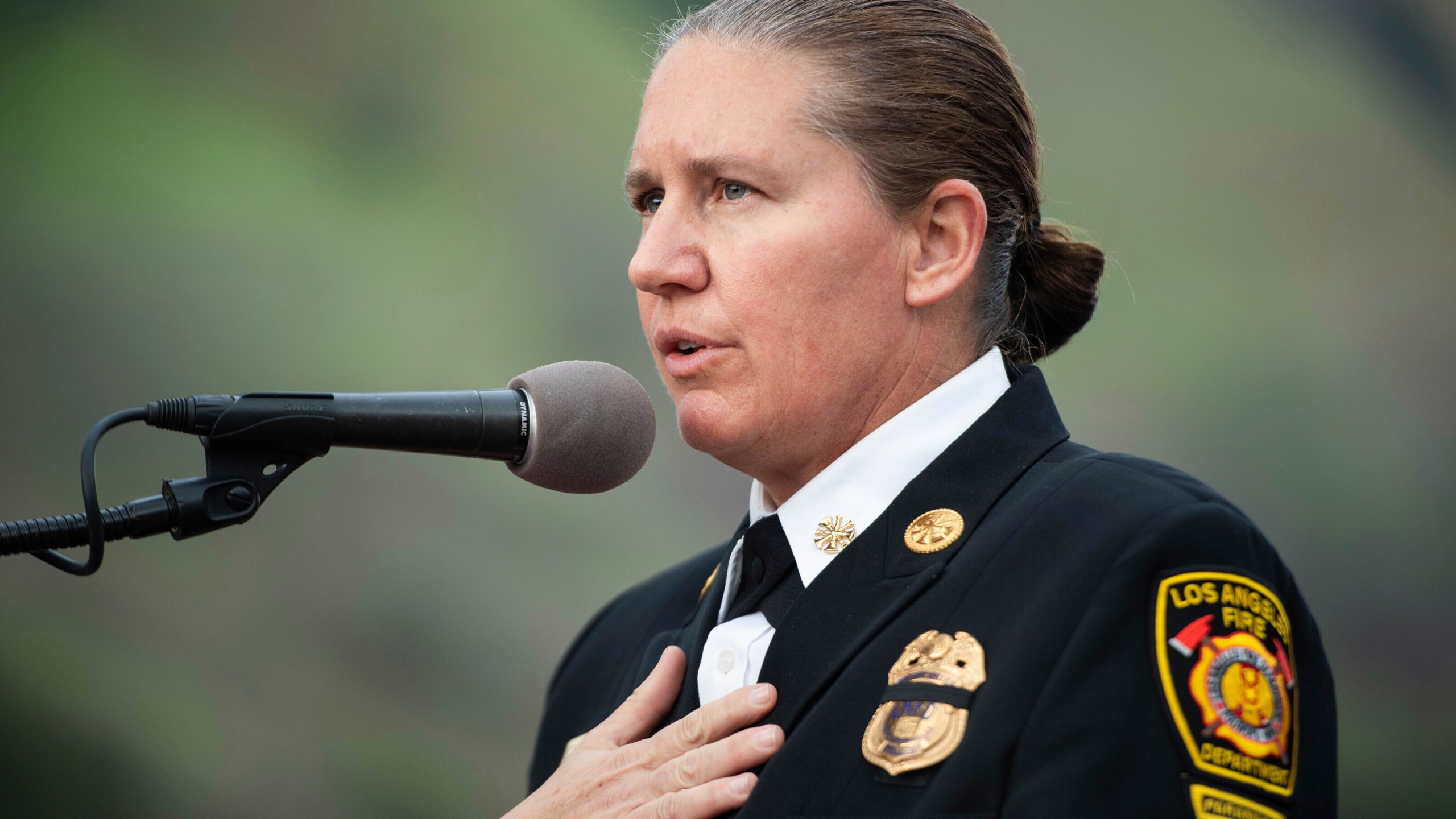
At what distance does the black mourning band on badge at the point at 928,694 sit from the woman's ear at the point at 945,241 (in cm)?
50

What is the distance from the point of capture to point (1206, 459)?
2.79 m

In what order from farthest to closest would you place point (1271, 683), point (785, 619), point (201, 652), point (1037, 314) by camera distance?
point (201, 652)
point (1037, 314)
point (785, 619)
point (1271, 683)

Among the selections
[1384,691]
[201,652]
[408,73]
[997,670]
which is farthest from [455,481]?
[1384,691]

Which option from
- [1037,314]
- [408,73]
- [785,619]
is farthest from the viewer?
[408,73]

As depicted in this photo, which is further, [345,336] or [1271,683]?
[345,336]

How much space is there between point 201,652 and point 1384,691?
2716 mm

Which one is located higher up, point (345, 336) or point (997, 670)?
point (345, 336)

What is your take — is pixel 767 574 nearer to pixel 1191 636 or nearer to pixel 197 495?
pixel 1191 636

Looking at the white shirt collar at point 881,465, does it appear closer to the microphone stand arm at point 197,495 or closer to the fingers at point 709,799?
the fingers at point 709,799

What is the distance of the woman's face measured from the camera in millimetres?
1344

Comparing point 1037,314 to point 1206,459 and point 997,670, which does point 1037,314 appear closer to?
point 997,670

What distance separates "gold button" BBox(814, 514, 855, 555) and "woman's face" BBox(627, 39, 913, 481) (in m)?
0.11

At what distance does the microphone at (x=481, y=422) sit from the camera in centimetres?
106

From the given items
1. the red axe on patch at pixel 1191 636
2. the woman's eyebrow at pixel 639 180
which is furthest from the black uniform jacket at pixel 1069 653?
the woman's eyebrow at pixel 639 180
